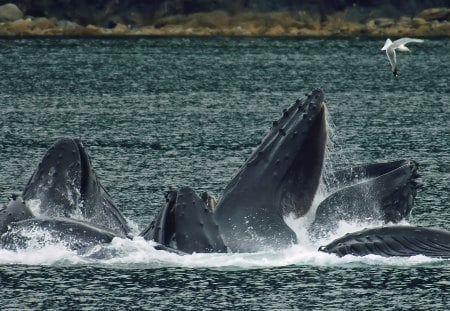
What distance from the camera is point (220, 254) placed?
27.2 meters

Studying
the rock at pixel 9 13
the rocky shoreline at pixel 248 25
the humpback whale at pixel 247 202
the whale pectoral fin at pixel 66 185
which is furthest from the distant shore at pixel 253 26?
the whale pectoral fin at pixel 66 185

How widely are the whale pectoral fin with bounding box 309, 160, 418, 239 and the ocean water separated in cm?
34

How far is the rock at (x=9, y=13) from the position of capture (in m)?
149

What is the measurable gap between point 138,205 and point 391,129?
23170mm

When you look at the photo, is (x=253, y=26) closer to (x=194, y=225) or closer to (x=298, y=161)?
(x=298, y=161)

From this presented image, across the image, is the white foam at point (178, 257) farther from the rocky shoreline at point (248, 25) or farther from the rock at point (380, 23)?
the rock at point (380, 23)

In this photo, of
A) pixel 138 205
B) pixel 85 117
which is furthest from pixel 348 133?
pixel 138 205

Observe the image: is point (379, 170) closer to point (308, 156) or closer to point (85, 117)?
point (308, 156)

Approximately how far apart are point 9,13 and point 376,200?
407 ft

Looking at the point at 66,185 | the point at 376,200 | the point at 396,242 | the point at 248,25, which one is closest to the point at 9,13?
the point at 248,25

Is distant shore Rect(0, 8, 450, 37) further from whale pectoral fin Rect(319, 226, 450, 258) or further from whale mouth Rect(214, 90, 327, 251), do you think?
whale pectoral fin Rect(319, 226, 450, 258)

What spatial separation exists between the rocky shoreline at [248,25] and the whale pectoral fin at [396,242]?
119477 millimetres

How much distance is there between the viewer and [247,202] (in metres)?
27.7

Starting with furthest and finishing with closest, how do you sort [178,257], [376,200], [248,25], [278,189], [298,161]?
[248,25]
[376,200]
[278,189]
[298,161]
[178,257]
